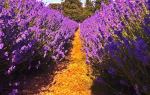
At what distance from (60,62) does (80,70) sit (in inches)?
46.2

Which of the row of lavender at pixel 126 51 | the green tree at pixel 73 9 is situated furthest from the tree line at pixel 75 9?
the row of lavender at pixel 126 51

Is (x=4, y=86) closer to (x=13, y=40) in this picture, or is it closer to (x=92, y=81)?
(x=13, y=40)

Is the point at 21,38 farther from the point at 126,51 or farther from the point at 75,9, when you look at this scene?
the point at 75,9

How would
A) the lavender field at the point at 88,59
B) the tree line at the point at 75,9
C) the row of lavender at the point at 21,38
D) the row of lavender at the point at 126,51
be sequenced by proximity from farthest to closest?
the tree line at the point at 75,9
the row of lavender at the point at 21,38
the lavender field at the point at 88,59
the row of lavender at the point at 126,51

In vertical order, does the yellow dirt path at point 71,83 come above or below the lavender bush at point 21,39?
below

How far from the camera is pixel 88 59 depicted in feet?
22.4

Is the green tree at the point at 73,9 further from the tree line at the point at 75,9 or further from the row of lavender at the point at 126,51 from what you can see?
the row of lavender at the point at 126,51

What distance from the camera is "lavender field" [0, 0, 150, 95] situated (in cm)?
331

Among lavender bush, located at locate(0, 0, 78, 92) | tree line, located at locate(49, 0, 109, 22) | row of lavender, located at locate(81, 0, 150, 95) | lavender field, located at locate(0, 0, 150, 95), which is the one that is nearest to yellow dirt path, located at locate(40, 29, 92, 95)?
lavender field, located at locate(0, 0, 150, 95)

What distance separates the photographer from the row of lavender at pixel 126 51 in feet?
10.0

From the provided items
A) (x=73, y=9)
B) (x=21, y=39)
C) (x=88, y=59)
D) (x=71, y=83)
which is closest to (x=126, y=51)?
(x=21, y=39)

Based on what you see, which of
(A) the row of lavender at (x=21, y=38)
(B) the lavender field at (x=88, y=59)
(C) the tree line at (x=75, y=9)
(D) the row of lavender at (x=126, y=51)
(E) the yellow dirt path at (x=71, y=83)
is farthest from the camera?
(C) the tree line at (x=75, y=9)

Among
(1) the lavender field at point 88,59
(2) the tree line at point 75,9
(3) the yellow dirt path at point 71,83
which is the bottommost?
(3) the yellow dirt path at point 71,83

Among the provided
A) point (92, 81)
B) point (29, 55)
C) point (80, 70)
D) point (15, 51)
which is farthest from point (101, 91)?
point (80, 70)
